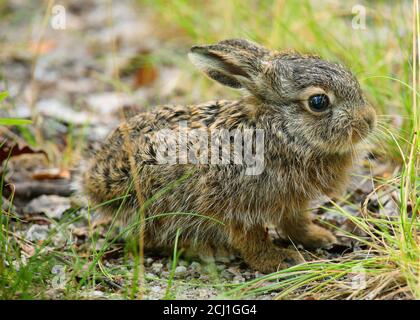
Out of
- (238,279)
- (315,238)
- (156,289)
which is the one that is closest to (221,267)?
(238,279)

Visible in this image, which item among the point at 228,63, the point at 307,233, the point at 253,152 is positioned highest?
the point at 228,63

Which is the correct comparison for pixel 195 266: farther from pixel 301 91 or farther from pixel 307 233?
pixel 301 91

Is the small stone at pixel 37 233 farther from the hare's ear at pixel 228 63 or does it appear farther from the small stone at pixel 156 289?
the hare's ear at pixel 228 63

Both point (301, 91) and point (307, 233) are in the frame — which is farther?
point (307, 233)

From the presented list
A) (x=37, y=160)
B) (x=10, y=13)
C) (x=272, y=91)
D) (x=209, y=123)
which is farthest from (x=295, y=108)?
(x=10, y=13)

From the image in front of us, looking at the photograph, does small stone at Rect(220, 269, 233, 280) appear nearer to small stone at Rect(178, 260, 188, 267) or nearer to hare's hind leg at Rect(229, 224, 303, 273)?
hare's hind leg at Rect(229, 224, 303, 273)

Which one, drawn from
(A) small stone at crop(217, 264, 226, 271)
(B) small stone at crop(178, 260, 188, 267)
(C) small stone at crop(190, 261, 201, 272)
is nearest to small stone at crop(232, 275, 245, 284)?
(A) small stone at crop(217, 264, 226, 271)
